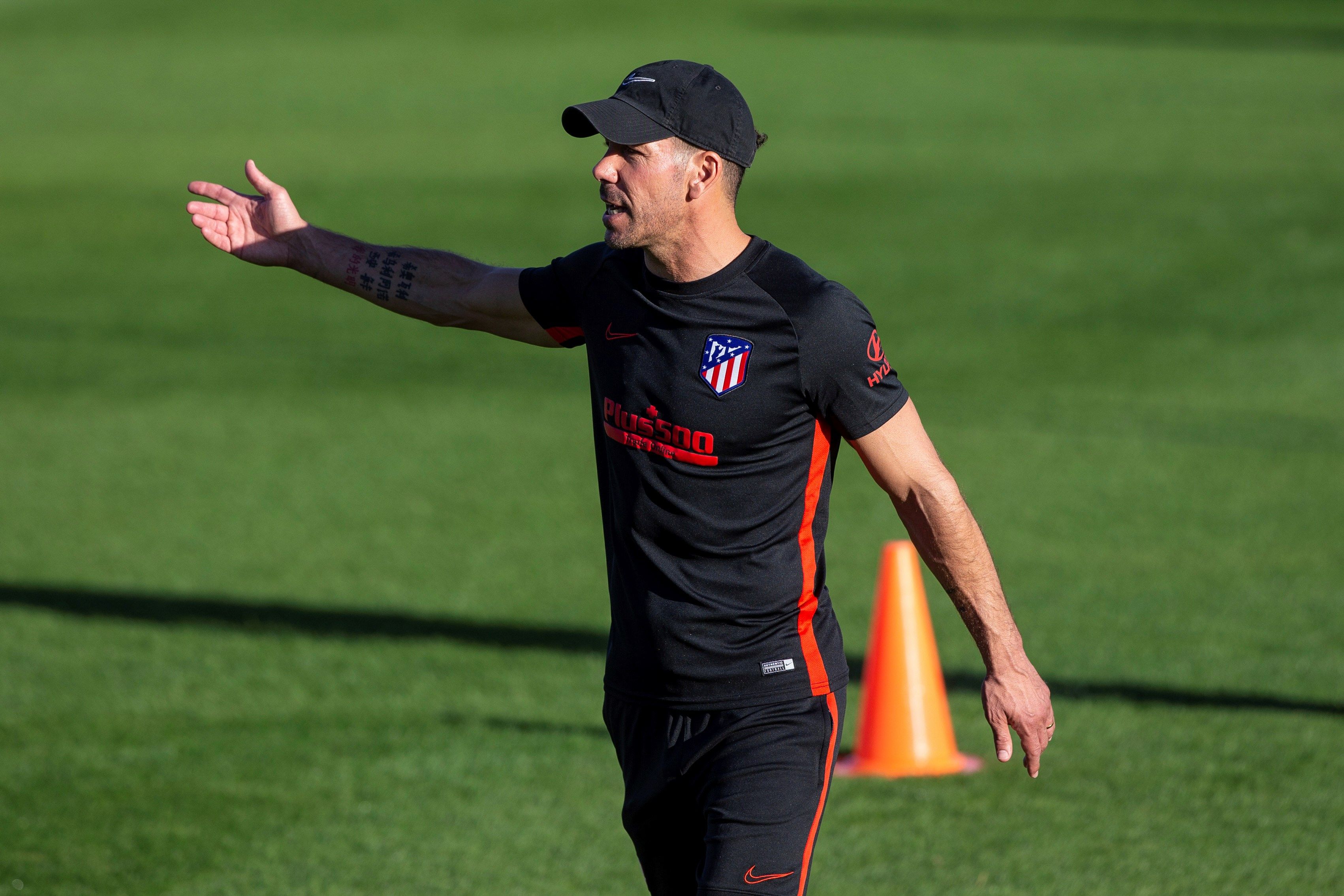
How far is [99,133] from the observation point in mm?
24703

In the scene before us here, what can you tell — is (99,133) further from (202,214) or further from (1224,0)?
(1224,0)

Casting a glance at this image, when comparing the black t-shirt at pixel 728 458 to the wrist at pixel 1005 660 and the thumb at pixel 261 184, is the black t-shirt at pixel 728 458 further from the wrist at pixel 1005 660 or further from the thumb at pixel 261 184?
the thumb at pixel 261 184

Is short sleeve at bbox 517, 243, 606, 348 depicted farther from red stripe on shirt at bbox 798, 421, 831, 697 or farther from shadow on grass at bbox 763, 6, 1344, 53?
shadow on grass at bbox 763, 6, 1344, 53

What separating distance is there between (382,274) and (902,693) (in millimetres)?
2694

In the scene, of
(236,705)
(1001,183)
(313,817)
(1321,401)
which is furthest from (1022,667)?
(1001,183)

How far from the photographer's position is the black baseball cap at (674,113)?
11.7 ft

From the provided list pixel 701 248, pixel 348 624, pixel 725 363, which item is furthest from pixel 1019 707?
pixel 348 624

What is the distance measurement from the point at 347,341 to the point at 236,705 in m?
7.62

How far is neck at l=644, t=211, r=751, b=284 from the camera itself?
364 centimetres

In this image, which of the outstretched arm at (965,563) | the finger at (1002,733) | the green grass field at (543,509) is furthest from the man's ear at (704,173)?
the green grass field at (543,509)

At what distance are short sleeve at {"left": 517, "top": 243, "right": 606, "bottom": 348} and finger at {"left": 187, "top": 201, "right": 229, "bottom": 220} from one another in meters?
0.86

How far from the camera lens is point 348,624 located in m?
7.70

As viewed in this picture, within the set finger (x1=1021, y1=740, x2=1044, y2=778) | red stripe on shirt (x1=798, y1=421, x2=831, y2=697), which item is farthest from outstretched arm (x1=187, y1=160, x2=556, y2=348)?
finger (x1=1021, y1=740, x2=1044, y2=778)

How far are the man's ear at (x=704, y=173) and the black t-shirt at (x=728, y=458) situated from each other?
160mm
